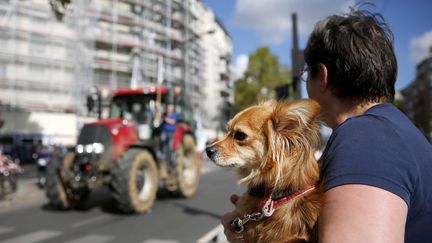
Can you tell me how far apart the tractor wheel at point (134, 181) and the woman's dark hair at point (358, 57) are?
283 inches

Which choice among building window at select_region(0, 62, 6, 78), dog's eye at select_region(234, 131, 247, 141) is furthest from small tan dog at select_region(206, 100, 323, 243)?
building window at select_region(0, 62, 6, 78)

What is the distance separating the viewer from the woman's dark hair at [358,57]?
1.46 meters

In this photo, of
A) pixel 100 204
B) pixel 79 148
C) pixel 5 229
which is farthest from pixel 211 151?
pixel 100 204

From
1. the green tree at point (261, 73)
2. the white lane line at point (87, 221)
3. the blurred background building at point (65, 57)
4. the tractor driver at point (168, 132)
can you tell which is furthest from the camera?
the green tree at point (261, 73)

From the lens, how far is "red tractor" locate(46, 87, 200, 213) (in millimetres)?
8492

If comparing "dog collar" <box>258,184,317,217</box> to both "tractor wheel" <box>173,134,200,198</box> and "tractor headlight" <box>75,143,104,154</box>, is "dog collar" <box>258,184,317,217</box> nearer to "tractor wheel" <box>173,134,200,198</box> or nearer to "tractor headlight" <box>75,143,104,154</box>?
"tractor headlight" <box>75,143,104,154</box>

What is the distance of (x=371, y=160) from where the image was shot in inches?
47.1

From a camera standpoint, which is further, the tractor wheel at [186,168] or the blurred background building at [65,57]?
the blurred background building at [65,57]

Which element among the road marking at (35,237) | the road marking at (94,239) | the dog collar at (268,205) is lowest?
the road marking at (35,237)

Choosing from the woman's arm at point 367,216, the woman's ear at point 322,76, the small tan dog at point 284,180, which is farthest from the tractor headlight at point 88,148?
the woman's arm at point 367,216

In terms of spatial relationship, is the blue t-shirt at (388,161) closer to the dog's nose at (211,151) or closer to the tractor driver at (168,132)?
the dog's nose at (211,151)

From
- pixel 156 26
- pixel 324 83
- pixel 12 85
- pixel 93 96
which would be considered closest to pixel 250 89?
pixel 156 26

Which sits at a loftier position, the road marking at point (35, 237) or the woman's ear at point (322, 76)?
the woman's ear at point (322, 76)

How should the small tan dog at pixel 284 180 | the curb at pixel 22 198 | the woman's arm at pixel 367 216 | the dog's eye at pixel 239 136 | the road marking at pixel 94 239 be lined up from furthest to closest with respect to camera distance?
the curb at pixel 22 198, the road marking at pixel 94 239, the dog's eye at pixel 239 136, the small tan dog at pixel 284 180, the woman's arm at pixel 367 216
